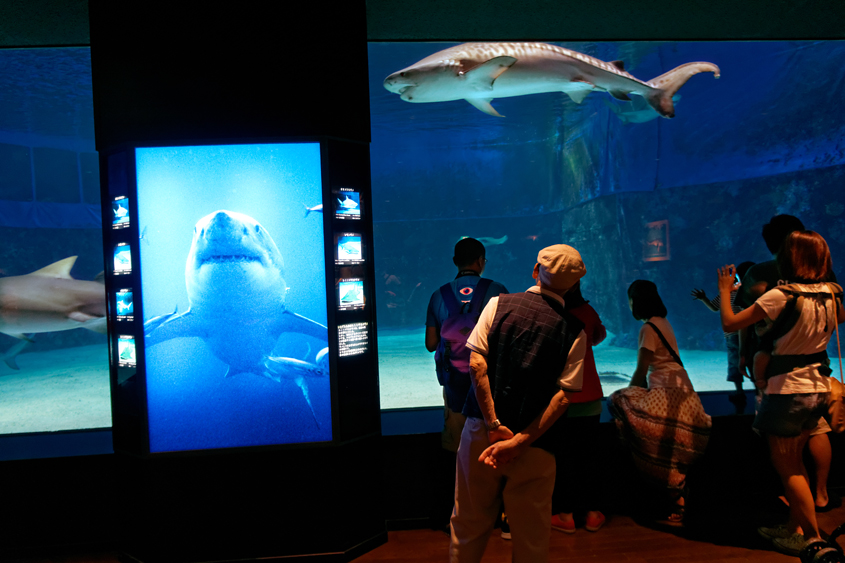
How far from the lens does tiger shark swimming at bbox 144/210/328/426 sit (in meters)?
2.77

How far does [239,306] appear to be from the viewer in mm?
2842

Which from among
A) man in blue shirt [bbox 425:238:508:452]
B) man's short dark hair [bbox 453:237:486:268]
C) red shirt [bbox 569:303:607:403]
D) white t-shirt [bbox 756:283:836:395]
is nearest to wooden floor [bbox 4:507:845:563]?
man in blue shirt [bbox 425:238:508:452]

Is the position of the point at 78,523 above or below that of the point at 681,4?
below

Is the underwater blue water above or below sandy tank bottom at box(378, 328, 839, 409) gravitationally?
above

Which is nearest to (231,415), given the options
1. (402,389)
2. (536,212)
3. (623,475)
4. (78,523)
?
(78,523)

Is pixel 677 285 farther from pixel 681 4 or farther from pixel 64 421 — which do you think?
pixel 64 421

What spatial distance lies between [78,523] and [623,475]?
385cm

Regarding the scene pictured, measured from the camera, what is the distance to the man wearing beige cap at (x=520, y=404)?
1822 millimetres

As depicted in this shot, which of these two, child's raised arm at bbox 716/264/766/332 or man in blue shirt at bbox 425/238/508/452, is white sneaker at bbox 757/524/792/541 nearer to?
child's raised arm at bbox 716/264/766/332

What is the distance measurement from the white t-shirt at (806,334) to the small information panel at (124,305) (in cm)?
375

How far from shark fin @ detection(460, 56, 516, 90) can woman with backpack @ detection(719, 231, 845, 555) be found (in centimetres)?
263

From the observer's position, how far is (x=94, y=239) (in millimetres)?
31797

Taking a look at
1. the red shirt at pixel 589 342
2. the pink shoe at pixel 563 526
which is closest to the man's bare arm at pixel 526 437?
the red shirt at pixel 589 342

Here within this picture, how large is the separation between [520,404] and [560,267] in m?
0.58
